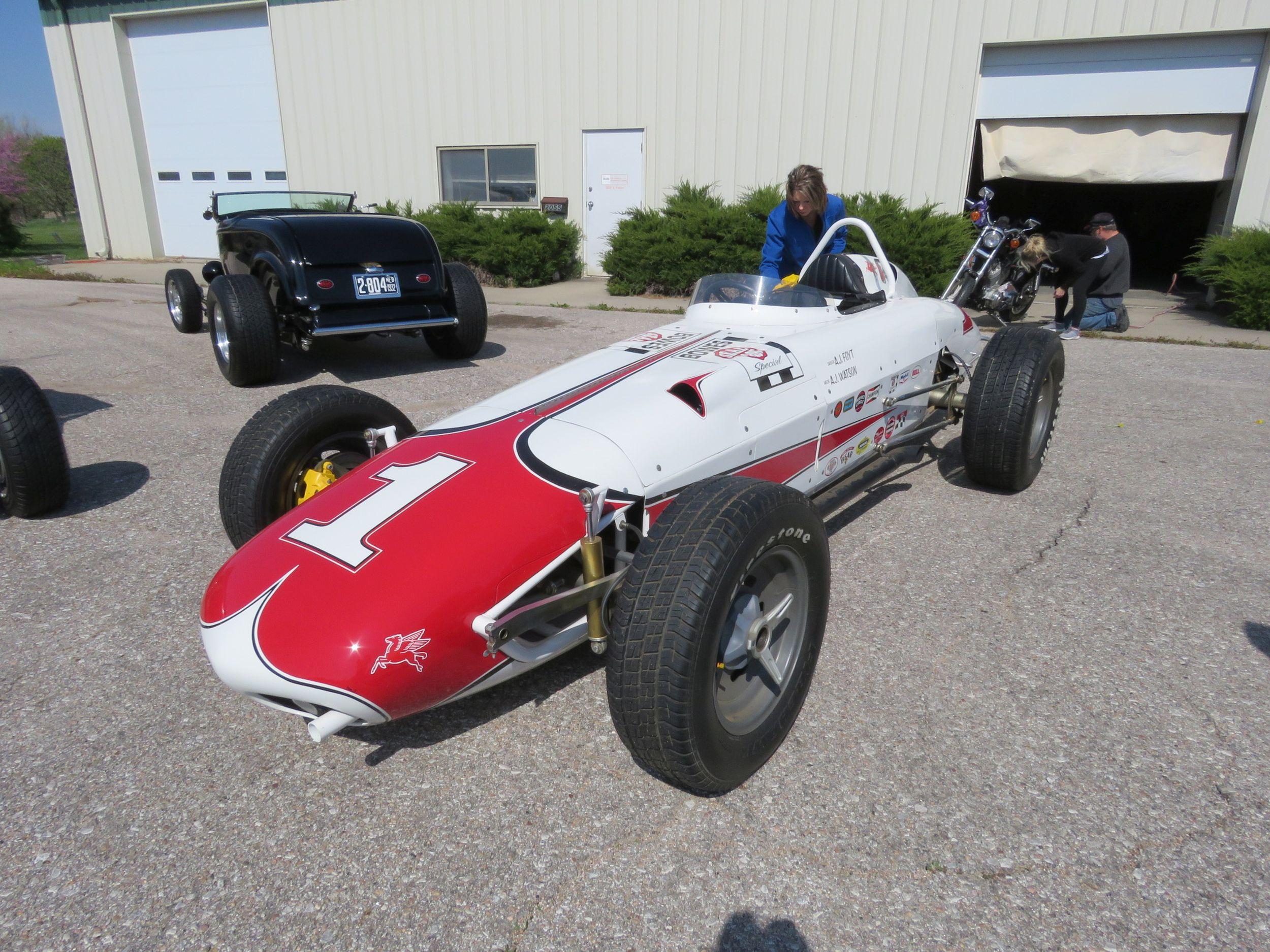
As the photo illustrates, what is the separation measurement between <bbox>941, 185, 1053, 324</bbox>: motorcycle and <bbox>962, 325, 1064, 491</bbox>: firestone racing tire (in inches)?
225

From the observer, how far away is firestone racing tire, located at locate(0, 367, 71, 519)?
395cm

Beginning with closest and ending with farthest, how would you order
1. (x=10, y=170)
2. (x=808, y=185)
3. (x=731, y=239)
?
1. (x=808, y=185)
2. (x=731, y=239)
3. (x=10, y=170)

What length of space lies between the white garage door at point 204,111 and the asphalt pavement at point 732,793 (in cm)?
1645

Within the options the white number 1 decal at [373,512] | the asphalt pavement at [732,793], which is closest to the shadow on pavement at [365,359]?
the asphalt pavement at [732,793]

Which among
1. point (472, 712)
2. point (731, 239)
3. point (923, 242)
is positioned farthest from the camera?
point (731, 239)

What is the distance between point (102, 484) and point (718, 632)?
13.9 ft

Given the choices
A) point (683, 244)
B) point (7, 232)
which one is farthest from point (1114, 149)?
point (7, 232)

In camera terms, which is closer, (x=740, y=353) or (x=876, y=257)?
(x=740, y=353)

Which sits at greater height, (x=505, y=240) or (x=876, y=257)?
(x=876, y=257)

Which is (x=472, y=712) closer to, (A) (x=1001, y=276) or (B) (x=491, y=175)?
(A) (x=1001, y=276)

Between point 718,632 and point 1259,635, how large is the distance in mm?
2425

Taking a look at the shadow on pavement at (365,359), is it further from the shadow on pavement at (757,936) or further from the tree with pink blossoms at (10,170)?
the tree with pink blossoms at (10,170)

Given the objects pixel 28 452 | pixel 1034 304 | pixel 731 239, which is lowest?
pixel 1034 304

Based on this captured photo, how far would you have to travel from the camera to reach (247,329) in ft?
21.9
